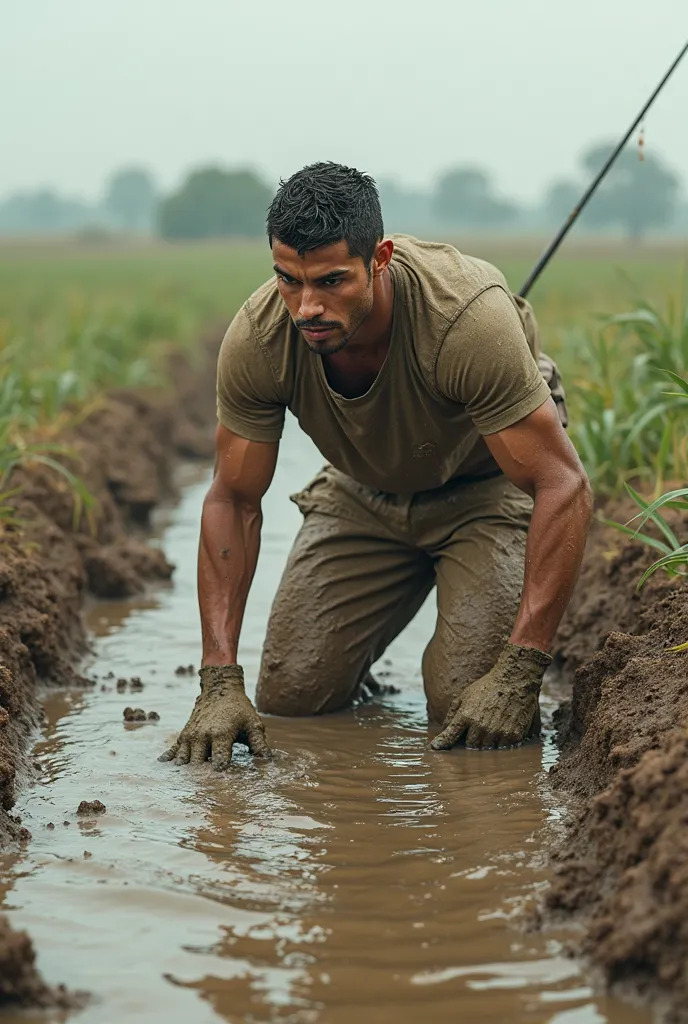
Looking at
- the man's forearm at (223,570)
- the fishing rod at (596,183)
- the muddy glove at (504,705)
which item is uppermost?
the fishing rod at (596,183)

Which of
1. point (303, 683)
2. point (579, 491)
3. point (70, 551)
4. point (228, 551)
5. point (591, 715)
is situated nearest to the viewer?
point (591, 715)

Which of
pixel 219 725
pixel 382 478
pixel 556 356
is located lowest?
pixel 219 725

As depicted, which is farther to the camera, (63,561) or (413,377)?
(63,561)

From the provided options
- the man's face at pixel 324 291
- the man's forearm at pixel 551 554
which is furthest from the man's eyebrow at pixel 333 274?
the man's forearm at pixel 551 554

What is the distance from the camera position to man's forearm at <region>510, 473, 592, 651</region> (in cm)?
344

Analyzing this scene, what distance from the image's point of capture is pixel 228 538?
3.71 metres

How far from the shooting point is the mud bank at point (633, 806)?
212 cm

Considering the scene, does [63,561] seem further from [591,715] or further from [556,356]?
[556,356]

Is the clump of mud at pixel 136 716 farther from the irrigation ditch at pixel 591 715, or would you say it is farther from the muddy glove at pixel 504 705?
the muddy glove at pixel 504 705

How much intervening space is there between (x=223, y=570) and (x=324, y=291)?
85cm

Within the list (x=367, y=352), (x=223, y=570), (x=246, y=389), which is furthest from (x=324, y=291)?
(x=223, y=570)

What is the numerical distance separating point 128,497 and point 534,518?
3665 millimetres

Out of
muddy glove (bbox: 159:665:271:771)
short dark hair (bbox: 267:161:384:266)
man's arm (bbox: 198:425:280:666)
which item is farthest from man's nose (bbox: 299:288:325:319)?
muddy glove (bbox: 159:665:271:771)

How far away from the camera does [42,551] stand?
15.9ft
